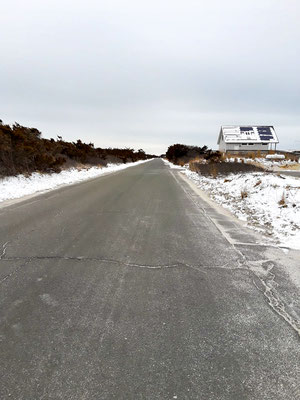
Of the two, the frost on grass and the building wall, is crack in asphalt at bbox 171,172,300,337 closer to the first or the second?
the frost on grass

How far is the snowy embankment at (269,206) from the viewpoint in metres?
5.76

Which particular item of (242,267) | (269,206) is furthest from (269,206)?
(242,267)

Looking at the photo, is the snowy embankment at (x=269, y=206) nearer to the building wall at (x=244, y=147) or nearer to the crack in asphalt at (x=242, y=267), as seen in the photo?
the crack in asphalt at (x=242, y=267)

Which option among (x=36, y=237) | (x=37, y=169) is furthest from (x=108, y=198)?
(x=37, y=169)

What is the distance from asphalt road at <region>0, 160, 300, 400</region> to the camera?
1.89 metres

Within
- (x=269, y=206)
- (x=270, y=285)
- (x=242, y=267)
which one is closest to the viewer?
(x=270, y=285)

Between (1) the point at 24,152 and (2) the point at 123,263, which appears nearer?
(2) the point at 123,263

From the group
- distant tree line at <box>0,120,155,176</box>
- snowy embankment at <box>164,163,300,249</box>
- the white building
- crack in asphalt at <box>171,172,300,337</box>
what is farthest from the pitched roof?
crack in asphalt at <box>171,172,300,337</box>

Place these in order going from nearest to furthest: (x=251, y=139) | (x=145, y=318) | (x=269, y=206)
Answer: (x=145, y=318) < (x=269, y=206) < (x=251, y=139)

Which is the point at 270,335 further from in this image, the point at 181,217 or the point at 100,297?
the point at 181,217

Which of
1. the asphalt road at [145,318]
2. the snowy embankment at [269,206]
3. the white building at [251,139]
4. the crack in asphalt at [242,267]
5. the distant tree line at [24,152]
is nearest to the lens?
the asphalt road at [145,318]

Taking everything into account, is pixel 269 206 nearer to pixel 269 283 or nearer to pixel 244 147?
pixel 269 283

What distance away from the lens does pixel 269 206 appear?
775 centimetres

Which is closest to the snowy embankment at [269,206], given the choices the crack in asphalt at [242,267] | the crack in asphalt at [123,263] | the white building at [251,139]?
the crack in asphalt at [242,267]
